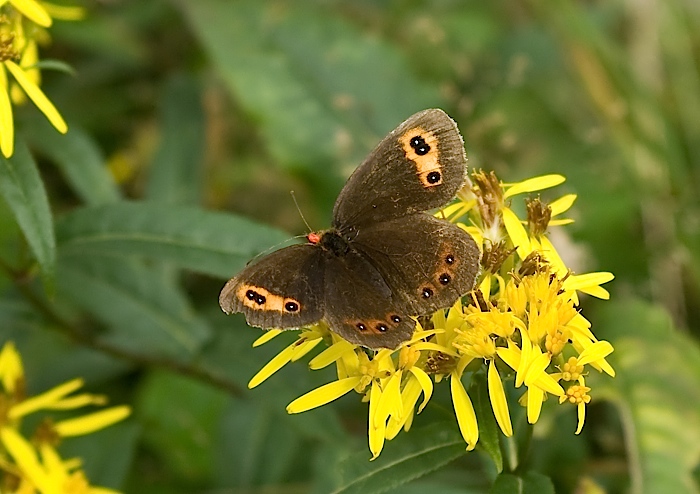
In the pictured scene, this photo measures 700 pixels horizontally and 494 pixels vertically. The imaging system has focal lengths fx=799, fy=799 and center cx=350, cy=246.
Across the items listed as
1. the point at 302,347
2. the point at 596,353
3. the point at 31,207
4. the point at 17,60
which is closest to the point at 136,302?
the point at 31,207

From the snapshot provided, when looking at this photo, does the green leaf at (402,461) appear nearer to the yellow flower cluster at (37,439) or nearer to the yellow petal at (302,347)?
the yellow petal at (302,347)

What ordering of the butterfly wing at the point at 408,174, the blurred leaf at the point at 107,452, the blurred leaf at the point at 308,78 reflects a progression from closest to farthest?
1. the butterfly wing at the point at 408,174
2. the blurred leaf at the point at 107,452
3. the blurred leaf at the point at 308,78

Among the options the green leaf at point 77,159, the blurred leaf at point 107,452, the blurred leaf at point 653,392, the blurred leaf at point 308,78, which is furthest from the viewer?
the blurred leaf at point 308,78

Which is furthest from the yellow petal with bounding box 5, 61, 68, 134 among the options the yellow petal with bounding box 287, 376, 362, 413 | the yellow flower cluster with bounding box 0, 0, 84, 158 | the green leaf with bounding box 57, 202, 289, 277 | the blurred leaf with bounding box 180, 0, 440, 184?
the blurred leaf with bounding box 180, 0, 440, 184

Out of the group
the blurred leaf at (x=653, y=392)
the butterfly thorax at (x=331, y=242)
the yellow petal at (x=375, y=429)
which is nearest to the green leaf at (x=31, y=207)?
the butterfly thorax at (x=331, y=242)

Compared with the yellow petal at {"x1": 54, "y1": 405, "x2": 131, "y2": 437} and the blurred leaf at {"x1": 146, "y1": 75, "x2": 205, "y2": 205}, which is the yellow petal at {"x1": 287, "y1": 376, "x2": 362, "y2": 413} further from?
→ the blurred leaf at {"x1": 146, "y1": 75, "x2": 205, "y2": 205}

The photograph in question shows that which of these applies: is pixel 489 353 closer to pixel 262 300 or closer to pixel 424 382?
pixel 424 382

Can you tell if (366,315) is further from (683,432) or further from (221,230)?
(683,432)
